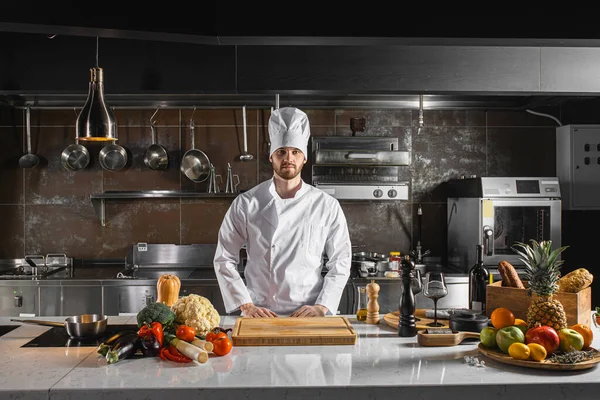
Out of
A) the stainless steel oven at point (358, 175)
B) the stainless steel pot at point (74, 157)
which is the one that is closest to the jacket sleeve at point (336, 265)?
the stainless steel oven at point (358, 175)

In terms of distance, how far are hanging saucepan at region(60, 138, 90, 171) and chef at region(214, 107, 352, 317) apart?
2.69m

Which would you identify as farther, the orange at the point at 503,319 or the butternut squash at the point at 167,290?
the butternut squash at the point at 167,290

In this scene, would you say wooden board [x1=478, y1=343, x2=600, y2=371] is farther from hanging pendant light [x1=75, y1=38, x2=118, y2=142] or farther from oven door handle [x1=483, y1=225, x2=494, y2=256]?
oven door handle [x1=483, y1=225, x2=494, y2=256]

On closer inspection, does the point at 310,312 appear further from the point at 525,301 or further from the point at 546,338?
the point at 546,338

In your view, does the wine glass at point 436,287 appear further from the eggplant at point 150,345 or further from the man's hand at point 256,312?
the eggplant at point 150,345

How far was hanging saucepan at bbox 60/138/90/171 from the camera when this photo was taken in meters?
5.34

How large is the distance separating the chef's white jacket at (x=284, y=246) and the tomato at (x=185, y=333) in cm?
90

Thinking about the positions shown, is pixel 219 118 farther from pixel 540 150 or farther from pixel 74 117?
pixel 540 150

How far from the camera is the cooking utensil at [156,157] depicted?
17.6 feet

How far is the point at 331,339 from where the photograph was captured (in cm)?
220

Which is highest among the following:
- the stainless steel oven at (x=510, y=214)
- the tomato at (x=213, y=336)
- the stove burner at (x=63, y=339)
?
the stainless steel oven at (x=510, y=214)

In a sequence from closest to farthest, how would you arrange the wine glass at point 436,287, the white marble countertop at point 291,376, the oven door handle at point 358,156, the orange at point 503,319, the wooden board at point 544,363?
the white marble countertop at point 291,376 < the wooden board at point 544,363 < the orange at point 503,319 < the wine glass at point 436,287 < the oven door handle at point 358,156

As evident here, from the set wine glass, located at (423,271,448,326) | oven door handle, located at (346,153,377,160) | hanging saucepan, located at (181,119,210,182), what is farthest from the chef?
hanging saucepan, located at (181,119,210,182)

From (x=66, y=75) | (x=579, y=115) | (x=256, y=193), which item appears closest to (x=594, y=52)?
(x=579, y=115)
